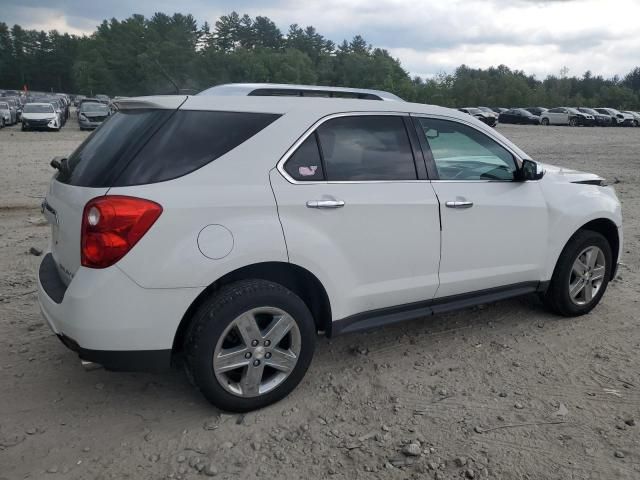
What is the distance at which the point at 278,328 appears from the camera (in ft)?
10.4

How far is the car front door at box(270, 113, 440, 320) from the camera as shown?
10.5ft

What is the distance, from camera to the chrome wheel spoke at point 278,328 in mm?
3158

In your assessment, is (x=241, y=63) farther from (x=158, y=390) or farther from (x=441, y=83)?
(x=158, y=390)

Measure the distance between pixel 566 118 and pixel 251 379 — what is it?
47.9m

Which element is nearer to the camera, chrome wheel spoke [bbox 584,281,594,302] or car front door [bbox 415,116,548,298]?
car front door [bbox 415,116,548,298]

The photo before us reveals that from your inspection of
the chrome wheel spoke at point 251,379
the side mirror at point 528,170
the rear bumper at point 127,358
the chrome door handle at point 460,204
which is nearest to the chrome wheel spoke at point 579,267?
the side mirror at point 528,170

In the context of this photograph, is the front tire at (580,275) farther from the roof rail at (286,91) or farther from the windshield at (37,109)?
the windshield at (37,109)

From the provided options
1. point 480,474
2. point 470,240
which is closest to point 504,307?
point 470,240

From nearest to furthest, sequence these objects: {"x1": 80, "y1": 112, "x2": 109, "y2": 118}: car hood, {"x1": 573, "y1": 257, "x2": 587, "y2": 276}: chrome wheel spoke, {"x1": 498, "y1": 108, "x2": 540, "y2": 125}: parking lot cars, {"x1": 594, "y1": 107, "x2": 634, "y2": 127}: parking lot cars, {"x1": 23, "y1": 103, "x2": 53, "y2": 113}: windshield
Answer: {"x1": 573, "y1": 257, "x2": 587, "y2": 276}: chrome wheel spoke → {"x1": 23, "y1": 103, "x2": 53, "y2": 113}: windshield → {"x1": 80, "y1": 112, "x2": 109, "y2": 118}: car hood → {"x1": 594, "y1": 107, "x2": 634, "y2": 127}: parking lot cars → {"x1": 498, "y1": 108, "x2": 540, "y2": 125}: parking lot cars

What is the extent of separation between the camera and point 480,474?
2760 mm

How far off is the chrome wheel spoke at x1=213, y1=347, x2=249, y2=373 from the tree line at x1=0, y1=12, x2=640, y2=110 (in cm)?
Result: 5249

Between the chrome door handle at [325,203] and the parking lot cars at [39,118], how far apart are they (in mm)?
27020

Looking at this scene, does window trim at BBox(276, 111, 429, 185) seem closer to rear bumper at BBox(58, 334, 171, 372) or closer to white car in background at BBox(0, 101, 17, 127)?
rear bumper at BBox(58, 334, 171, 372)

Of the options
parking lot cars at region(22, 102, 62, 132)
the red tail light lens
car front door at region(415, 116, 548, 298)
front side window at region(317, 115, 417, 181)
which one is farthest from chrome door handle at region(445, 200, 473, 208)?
parking lot cars at region(22, 102, 62, 132)
